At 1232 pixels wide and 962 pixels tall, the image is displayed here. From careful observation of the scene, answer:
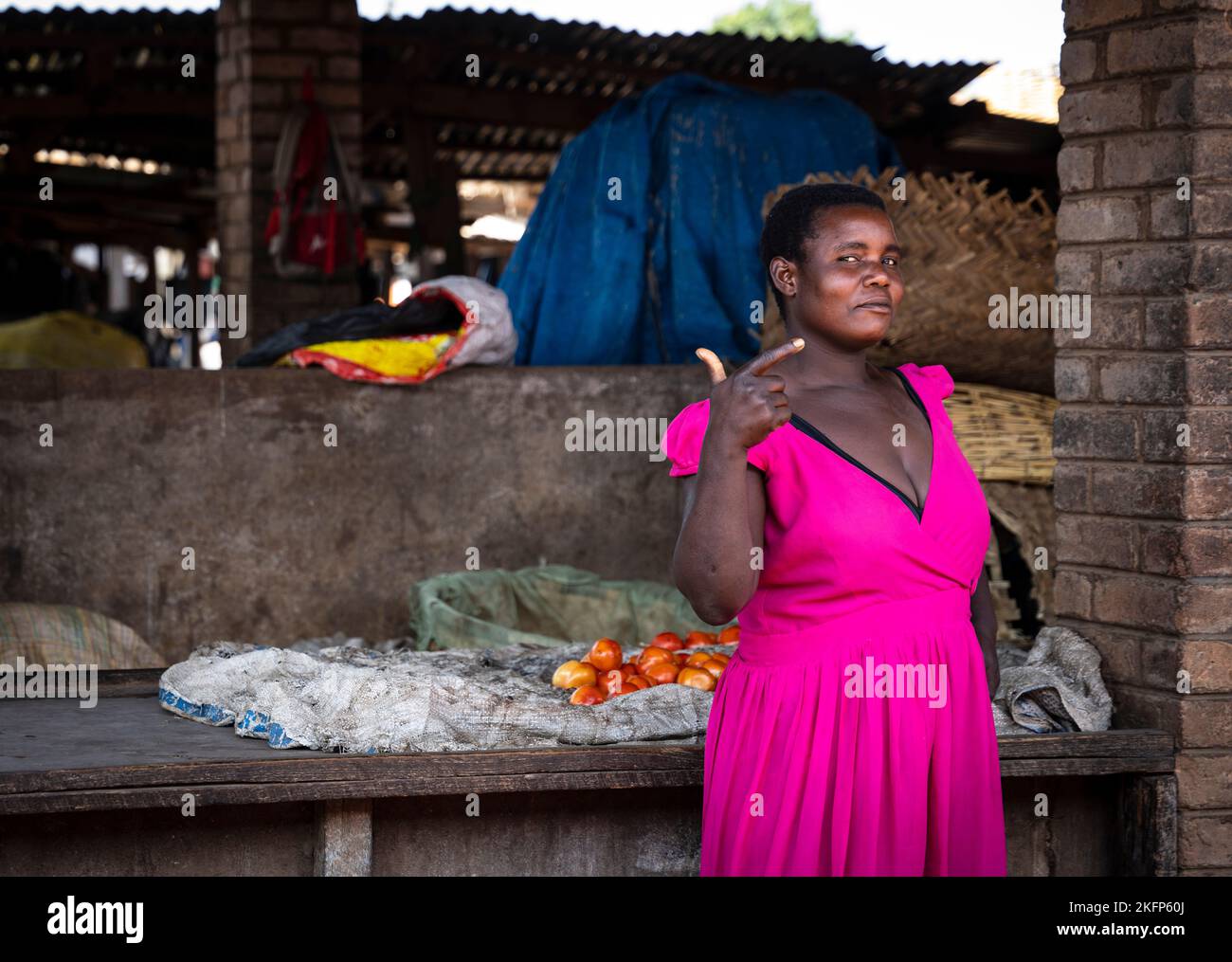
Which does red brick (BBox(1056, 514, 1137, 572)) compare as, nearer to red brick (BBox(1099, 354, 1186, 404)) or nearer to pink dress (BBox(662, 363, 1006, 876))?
red brick (BBox(1099, 354, 1186, 404))

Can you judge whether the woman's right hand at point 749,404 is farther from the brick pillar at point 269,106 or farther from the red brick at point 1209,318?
the brick pillar at point 269,106

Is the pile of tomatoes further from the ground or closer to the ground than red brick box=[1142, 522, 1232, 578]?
closer to the ground

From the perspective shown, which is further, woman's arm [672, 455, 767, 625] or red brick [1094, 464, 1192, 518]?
red brick [1094, 464, 1192, 518]

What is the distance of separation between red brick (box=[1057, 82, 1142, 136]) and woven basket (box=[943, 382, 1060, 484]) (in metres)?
1.73

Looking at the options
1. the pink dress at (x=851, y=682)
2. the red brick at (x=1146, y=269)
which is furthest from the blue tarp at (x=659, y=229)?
the pink dress at (x=851, y=682)

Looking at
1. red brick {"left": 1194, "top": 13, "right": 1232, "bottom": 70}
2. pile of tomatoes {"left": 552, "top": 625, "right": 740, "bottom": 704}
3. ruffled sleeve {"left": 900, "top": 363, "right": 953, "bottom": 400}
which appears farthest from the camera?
pile of tomatoes {"left": 552, "top": 625, "right": 740, "bottom": 704}

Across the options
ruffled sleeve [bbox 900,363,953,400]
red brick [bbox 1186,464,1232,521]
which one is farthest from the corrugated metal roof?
ruffled sleeve [bbox 900,363,953,400]

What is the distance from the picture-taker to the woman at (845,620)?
99.7 inches

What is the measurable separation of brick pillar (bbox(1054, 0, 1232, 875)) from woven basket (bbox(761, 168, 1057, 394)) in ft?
Result: 4.89

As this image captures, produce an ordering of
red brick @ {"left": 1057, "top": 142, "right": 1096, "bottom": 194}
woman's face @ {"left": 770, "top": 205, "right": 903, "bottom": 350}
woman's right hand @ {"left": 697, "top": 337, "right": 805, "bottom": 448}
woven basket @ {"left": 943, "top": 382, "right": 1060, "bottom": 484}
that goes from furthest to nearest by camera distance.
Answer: woven basket @ {"left": 943, "top": 382, "right": 1060, "bottom": 484}
red brick @ {"left": 1057, "top": 142, "right": 1096, "bottom": 194}
woman's face @ {"left": 770, "top": 205, "right": 903, "bottom": 350}
woman's right hand @ {"left": 697, "top": 337, "right": 805, "bottom": 448}

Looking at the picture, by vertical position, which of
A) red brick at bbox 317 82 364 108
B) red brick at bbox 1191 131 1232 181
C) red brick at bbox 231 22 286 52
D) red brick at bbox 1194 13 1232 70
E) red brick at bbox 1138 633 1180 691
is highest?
red brick at bbox 231 22 286 52

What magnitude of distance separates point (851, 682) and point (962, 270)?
3.00 meters

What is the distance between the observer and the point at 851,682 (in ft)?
8.38

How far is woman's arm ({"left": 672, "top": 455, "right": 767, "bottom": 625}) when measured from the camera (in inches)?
93.7
